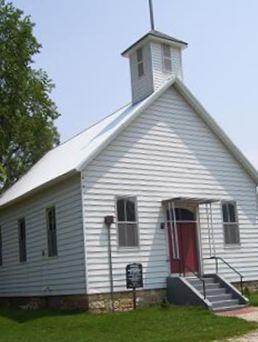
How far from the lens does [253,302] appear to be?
1936 cm

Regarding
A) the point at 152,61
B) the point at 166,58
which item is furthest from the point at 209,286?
the point at 166,58

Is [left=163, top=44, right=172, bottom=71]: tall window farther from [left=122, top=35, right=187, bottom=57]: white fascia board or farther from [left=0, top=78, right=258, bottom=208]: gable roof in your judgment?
[left=0, top=78, right=258, bottom=208]: gable roof

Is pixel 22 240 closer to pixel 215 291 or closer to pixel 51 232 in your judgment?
pixel 51 232

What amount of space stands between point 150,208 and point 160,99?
4122 millimetres

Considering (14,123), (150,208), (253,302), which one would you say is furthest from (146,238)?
(14,123)

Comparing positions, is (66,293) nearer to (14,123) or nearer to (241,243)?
(241,243)

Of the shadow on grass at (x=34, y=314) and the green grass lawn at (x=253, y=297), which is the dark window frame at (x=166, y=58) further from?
the shadow on grass at (x=34, y=314)

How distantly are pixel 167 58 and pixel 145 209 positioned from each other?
21.7 feet

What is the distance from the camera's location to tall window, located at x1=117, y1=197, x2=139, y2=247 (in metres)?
19.7

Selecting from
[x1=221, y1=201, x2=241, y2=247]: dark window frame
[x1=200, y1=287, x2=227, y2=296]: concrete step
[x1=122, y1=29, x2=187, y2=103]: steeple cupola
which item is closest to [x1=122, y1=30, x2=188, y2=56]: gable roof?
[x1=122, y1=29, x2=187, y2=103]: steeple cupola

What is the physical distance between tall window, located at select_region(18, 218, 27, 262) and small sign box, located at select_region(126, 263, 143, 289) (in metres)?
6.11

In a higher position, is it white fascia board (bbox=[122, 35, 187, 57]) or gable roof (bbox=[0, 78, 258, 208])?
white fascia board (bbox=[122, 35, 187, 57])

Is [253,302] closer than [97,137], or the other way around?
[253,302]

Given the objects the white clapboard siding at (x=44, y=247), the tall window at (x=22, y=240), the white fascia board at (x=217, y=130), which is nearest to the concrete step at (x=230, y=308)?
the white clapboard siding at (x=44, y=247)
